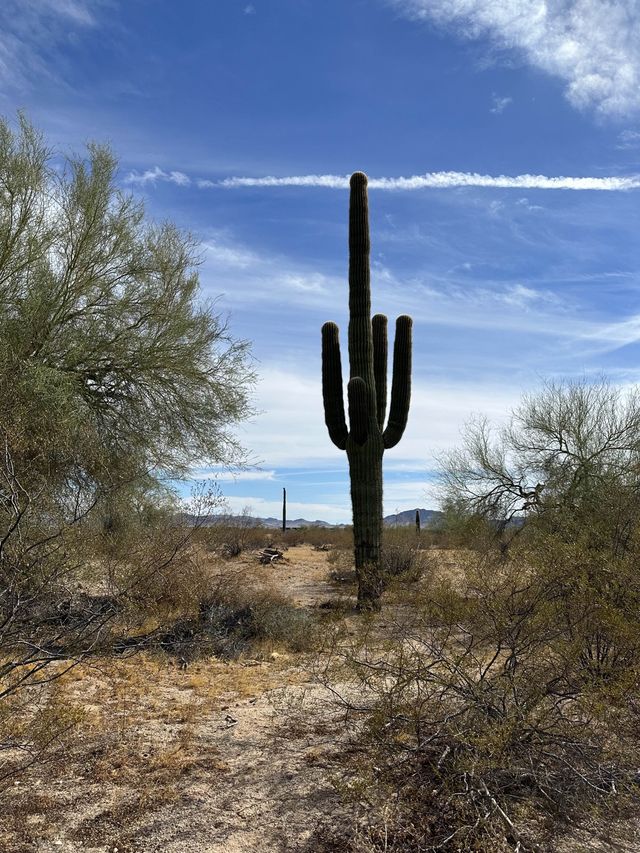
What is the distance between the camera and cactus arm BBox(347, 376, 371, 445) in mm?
12656

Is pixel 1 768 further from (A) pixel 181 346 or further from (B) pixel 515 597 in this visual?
(A) pixel 181 346

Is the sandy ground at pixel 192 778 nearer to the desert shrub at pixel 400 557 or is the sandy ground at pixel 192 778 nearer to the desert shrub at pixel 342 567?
the desert shrub at pixel 400 557

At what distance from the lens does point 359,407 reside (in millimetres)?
12742

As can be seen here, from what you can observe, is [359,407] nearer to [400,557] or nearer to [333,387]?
[333,387]

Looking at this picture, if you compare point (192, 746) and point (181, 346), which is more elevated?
point (181, 346)

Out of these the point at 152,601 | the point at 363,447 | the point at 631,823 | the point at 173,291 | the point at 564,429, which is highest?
the point at 173,291

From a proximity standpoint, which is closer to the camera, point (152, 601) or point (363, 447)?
point (152, 601)

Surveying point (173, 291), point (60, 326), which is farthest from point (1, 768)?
point (173, 291)

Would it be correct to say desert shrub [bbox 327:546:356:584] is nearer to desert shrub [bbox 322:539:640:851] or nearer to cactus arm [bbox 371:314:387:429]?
cactus arm [bbox 371:314:387:429]

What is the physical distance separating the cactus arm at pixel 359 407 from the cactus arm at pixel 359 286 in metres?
0.40

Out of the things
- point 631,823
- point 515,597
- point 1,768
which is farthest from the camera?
point 515,597

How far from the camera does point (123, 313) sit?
12.7 m

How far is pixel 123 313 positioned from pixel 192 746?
9069 millimetres

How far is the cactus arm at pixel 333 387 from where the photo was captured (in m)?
13.6
